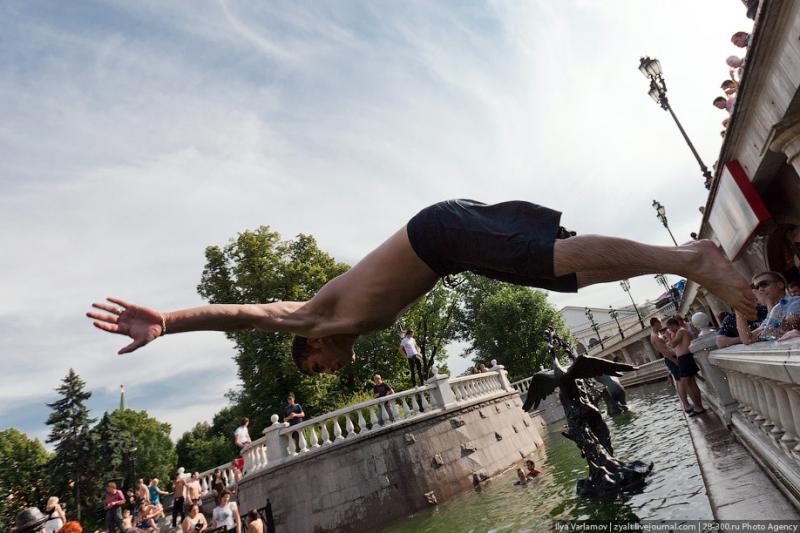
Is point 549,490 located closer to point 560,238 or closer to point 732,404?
point 732,404

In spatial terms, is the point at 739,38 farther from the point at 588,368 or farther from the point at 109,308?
the point at 109,308

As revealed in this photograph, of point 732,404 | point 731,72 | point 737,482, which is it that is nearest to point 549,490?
point 732,404

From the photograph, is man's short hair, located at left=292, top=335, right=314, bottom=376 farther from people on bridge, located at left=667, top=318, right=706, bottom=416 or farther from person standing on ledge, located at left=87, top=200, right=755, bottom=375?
people on bridge, located at left=667, top=318, right=706, bottom=416

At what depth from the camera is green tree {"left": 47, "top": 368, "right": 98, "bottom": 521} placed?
47.1 meters

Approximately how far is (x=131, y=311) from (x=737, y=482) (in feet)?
14.5

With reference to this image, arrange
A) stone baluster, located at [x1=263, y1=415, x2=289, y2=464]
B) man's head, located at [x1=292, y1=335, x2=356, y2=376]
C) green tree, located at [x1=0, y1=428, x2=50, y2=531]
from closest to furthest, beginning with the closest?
1. man's head, located at [x1=292, y1=335, x2=356, y2=376]
2. stone baluster, located at [x1=263, y1=415, x2=289, y2=464]
3. green tree, located at [x1=0, y1=428, x2=50, y2=531]

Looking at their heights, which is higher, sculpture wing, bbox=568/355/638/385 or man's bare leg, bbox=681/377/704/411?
sculpture wing, bbox=568/355/638/385

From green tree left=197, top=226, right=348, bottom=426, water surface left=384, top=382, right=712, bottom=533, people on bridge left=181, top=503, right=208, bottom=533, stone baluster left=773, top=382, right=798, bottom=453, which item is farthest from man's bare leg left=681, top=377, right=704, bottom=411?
green tree left=197, top=226, right=348, bottom=426

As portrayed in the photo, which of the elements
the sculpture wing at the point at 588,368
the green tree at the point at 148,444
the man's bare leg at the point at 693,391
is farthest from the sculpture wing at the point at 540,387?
the green tree at the point at 148,444

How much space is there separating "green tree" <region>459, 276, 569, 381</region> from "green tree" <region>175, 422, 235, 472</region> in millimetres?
40430

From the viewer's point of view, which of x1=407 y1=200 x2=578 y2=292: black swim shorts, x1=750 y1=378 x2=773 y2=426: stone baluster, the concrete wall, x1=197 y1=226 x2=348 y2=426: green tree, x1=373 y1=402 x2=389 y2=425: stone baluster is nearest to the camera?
x1=407 y1=200 x2=578 y2=292: black swim shorts

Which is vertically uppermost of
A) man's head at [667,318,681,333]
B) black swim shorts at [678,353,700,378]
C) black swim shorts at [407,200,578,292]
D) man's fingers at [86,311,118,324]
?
man's fingers at [86,311,118,324]

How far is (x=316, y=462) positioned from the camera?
13.6 m

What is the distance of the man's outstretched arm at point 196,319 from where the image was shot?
9.23 feet
